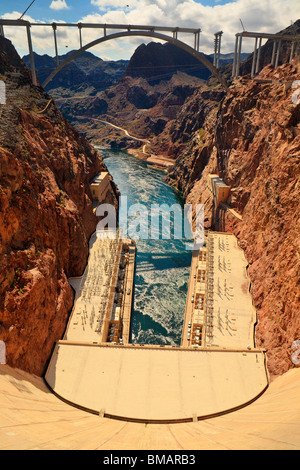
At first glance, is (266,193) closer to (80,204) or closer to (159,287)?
(159,287)

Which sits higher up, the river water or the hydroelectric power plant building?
the hydroelectric power plant building

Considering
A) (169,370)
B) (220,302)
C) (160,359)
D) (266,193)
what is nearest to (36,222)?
(160,359)

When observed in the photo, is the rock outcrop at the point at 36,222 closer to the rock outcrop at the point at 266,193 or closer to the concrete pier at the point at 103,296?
the concrete pier at the point at 103,296

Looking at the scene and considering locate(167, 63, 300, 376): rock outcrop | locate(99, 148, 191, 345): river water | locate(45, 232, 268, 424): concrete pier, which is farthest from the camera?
locate(99, 148, 191, 345): river water

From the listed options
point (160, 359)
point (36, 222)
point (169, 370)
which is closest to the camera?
point (169, 370)

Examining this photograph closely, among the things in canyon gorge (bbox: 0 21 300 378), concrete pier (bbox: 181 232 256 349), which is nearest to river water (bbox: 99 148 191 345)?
concrete pier (bbox: 181 232 256 349)

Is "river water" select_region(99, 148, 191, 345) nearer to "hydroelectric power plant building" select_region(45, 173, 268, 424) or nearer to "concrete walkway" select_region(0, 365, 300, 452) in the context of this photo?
"hydroelectric power plant building" select_region(45, 173, 268, 424)

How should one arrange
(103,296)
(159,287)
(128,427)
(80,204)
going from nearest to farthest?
(128,427), (103,296), (159,287), (80,204)

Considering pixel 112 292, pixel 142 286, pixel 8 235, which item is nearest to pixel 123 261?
pixel 142 286

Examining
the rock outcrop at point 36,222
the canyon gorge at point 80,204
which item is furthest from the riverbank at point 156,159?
the rock outcrop at point 36,222
